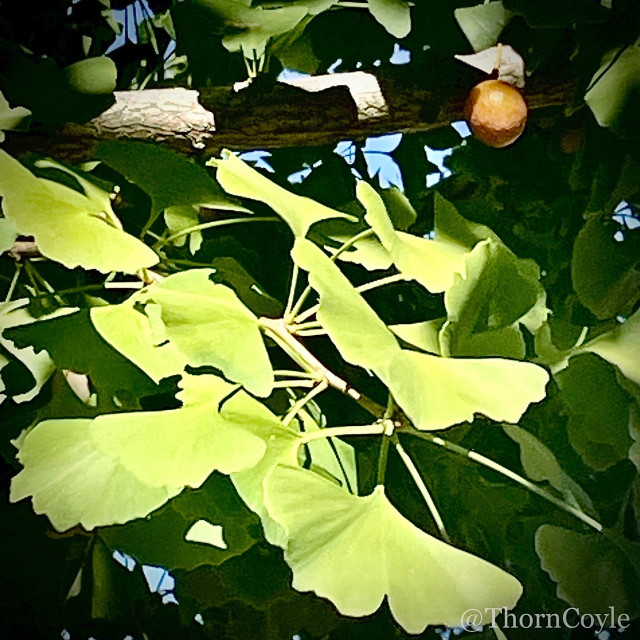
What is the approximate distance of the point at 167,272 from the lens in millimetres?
523

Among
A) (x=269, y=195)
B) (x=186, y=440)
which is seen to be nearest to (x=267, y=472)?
(x=186, y=440)

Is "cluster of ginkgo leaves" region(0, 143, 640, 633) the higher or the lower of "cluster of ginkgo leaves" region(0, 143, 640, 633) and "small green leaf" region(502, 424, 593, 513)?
the higher

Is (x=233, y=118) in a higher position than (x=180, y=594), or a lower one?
higher

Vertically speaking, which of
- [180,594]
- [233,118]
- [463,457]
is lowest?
[180,594]

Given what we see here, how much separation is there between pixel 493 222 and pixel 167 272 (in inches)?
8.6

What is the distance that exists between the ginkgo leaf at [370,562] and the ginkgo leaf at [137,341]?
9cm

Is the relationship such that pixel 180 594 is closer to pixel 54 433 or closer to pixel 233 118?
pixel 54 433

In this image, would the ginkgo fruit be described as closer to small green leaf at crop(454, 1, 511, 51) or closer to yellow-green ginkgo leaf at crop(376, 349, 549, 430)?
small green leaf at crop(454, 1, 511, 51)

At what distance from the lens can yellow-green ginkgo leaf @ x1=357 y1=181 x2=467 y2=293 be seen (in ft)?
1.38

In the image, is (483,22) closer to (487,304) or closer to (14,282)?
(487,304)

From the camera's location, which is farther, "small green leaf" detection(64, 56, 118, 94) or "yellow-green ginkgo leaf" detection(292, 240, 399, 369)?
"small green leaf" detection(64, 56, 118, 94)

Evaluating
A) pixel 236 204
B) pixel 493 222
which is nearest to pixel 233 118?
Result: pixel 236 204

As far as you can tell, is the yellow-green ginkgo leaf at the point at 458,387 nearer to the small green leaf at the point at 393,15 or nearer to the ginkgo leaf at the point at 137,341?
the ginkgo leaf at the point at 137,341

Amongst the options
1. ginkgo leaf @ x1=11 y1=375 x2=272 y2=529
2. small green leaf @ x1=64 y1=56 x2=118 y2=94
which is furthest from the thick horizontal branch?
ginkgo leaf @ x1=11 y1=375 x2=272 y2=529
